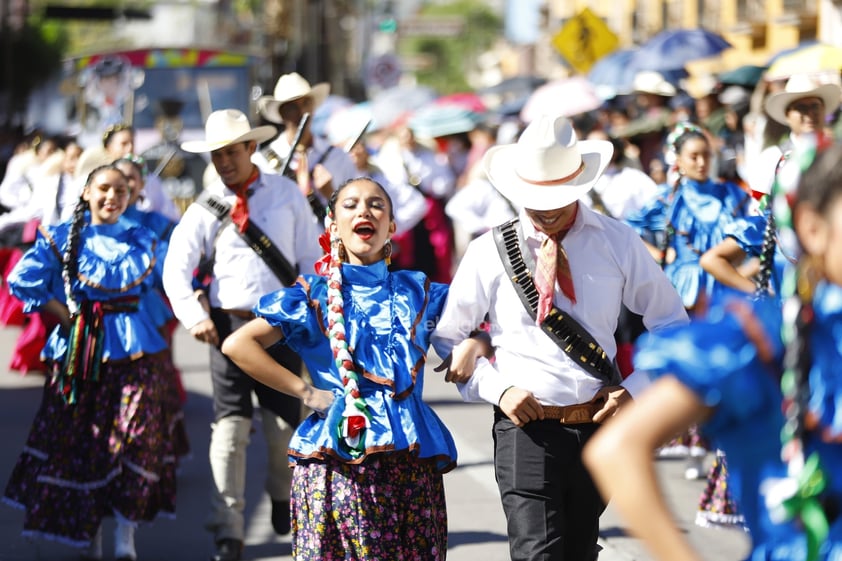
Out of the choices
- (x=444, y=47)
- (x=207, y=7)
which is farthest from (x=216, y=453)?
(x=444, y=47)

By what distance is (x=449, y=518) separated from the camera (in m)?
7.52

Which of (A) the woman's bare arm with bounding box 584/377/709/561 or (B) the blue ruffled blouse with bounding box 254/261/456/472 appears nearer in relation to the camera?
(A) the woman's bare arm with bounding box 584/377/709/561

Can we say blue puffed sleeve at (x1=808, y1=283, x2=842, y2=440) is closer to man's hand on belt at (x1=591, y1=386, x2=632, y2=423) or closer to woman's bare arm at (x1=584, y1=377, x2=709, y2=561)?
woman's bare arm at (x1=584, y1=377, x2=709, y2=561)

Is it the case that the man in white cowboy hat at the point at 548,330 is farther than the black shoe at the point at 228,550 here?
No

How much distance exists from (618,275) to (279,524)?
2923 mm

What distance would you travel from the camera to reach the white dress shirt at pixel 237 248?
6657 millimetres

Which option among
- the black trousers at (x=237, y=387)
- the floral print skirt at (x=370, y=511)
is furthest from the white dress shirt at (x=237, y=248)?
the floral print skirt at (x=370, y=511)

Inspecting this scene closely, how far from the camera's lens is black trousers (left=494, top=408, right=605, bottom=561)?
474 cm

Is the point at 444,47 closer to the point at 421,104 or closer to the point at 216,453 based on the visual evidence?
the point at 421,104

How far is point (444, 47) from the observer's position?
119 metres

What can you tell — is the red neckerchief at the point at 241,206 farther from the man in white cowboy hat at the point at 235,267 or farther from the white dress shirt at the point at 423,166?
the white dress shirt at the point at 423,166

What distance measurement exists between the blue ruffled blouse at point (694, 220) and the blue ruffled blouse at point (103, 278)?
2924 mm

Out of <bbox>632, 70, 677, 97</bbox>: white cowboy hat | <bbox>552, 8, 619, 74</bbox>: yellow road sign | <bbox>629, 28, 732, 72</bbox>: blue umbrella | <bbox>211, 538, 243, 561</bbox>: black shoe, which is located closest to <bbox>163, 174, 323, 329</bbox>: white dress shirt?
<bbox>211, 538, 243, 561</bbox>: black shoe

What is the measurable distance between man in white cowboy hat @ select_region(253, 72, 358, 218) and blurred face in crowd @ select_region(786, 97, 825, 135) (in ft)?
8.63
